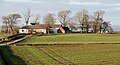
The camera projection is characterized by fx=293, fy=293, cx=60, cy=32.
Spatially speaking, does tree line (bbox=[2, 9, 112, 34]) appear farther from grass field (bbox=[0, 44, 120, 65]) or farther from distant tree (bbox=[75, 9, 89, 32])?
grass field (bbox=[0, 44, 120, 65])

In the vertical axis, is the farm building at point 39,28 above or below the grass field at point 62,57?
below

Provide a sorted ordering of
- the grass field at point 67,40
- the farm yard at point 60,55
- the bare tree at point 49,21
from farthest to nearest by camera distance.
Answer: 1. the bare tree at point 49,21
2. the grass field at point 67,40
3. the farm yard at point 60,55

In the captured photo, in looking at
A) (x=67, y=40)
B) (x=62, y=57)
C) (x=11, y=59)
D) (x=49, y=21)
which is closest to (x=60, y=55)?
(x=62, y=57)

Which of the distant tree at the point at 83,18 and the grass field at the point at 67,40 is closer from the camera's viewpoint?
the grass field at the point at 67,40

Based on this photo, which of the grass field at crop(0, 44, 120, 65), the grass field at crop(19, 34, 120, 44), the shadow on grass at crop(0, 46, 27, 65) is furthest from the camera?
the grass field at crop(19, 34, 120, 44)

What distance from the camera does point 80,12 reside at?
490 ft

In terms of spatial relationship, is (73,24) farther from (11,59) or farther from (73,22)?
(11,59)

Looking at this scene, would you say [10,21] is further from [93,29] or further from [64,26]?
[93,29]

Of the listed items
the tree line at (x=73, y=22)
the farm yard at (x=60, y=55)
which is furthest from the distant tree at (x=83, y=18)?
the farm yard at (x=60, y=55)

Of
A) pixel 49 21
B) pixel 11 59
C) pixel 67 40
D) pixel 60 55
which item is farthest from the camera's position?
pixel 49 21

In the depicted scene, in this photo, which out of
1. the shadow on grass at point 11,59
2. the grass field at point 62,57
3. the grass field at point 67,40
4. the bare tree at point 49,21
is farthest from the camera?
the bare tree at point 49,21

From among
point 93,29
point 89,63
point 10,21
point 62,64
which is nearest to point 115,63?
point 89,63

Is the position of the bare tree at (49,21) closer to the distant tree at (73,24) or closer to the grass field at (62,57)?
the distant tree at (73,24)

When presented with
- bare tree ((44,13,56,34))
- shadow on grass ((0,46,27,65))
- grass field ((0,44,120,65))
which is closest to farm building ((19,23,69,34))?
bare tree ((44,13,56,34))
